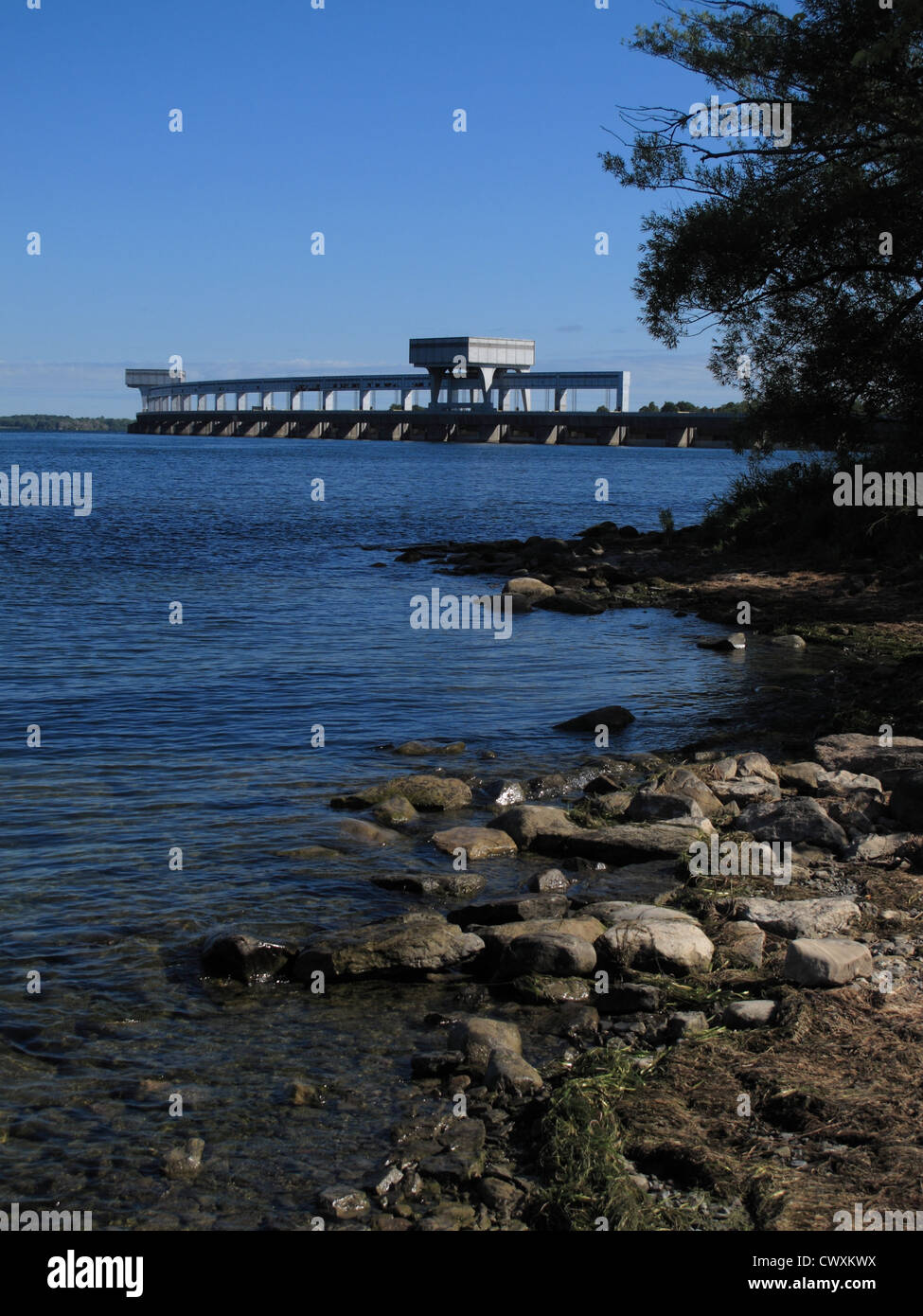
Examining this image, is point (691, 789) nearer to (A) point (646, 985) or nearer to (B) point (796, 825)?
(B) point (796, 825)

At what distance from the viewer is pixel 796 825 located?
11594mm

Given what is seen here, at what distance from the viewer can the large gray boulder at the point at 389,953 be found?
8961mm

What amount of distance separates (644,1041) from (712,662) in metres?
14.9

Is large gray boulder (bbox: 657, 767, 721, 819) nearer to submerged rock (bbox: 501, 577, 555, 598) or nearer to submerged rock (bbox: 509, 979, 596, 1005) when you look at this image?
submerged rock (bbox: 509, 979, 596, 1005)

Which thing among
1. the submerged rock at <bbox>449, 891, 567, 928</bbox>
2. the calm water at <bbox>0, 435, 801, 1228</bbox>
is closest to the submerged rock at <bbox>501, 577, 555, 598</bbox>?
the calm water at <bbox>0, 435, 801, 1228</bbox>

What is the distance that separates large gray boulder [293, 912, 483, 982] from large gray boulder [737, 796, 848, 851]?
374 cm

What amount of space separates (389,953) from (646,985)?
189 cm

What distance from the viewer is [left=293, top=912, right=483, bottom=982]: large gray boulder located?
896 cm

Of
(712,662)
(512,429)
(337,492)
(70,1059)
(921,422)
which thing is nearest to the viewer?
(70,1059)

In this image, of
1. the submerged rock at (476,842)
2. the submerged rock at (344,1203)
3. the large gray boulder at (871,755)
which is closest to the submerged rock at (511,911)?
the submerged rock at (476,842)

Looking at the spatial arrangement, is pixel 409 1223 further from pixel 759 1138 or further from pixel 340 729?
pixel 340 729

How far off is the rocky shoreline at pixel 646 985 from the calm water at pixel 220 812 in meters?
0.31

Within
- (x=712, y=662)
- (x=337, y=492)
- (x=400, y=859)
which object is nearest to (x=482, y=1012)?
(x=400, y=859)

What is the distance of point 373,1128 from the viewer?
22.5 ft
